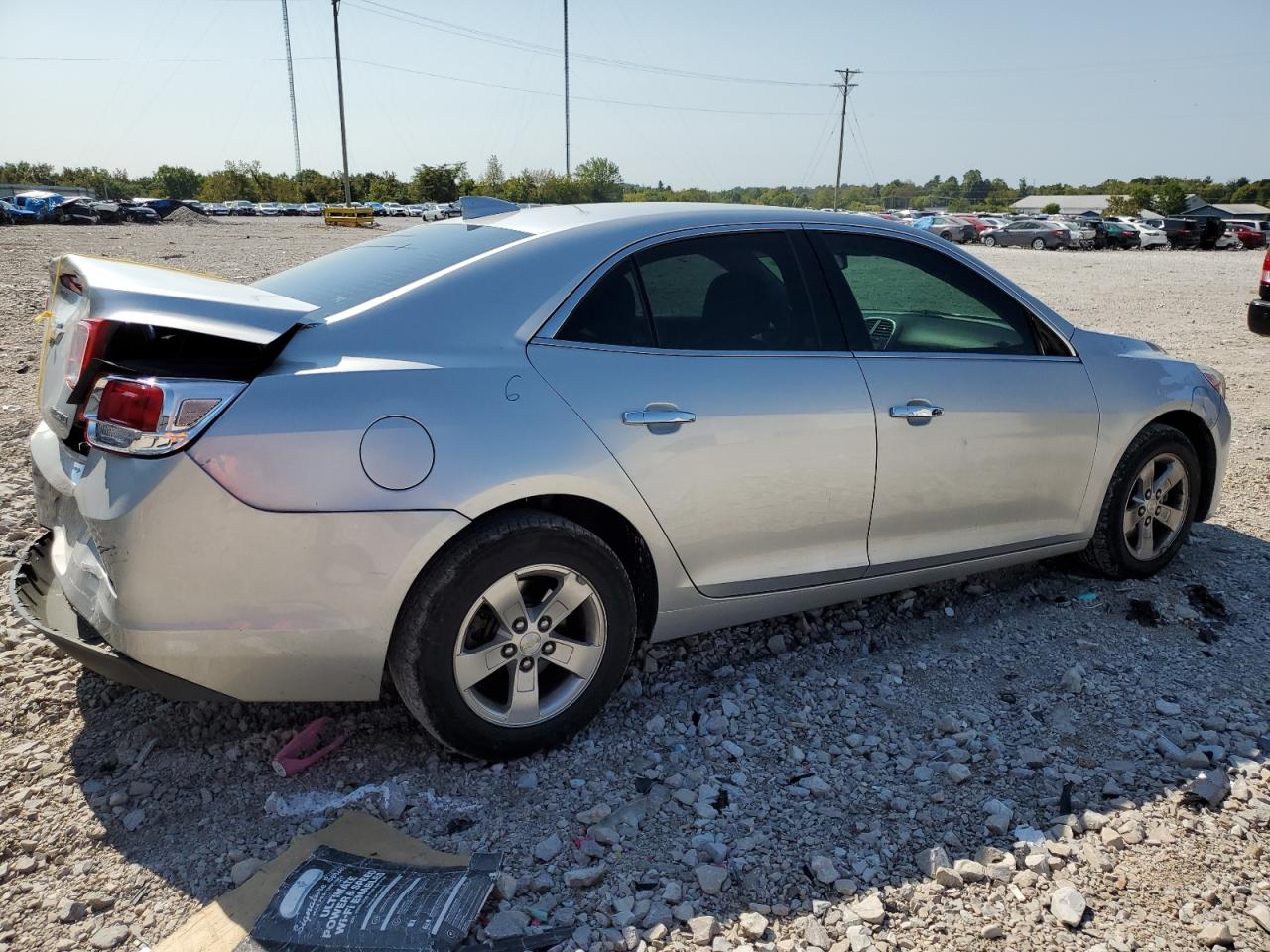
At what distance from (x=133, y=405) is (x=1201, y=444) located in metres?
4.49

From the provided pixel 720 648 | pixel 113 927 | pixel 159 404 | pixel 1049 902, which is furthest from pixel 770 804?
pixel 159 404

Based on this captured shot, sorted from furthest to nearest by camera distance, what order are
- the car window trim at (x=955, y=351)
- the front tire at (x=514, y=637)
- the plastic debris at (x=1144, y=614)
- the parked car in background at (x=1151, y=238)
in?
the parked car in background at (x=1151, y=238) → the plastic debris at (x=1144, y=614) → the car window trim at (x=955, y=351) → the front tire at (x=514, y=637)

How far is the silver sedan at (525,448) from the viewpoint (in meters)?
2.61

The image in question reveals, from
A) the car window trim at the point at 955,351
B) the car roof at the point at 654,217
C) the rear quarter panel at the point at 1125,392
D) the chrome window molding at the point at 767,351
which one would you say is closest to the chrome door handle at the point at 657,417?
the chrome window molding at the point at 767,351

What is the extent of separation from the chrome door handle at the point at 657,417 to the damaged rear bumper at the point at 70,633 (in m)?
1.40

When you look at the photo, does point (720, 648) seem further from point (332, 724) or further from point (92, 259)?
point (92, 259)

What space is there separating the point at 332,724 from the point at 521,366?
1.39m

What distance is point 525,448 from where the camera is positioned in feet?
9.38

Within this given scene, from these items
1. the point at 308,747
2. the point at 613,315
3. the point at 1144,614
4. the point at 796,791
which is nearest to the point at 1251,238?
the point at 1144,614

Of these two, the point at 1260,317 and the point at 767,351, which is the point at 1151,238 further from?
the point at 767,351

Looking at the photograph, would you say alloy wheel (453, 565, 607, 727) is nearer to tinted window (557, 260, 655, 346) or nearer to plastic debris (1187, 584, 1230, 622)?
tinted window (557, 260, 655, 346)

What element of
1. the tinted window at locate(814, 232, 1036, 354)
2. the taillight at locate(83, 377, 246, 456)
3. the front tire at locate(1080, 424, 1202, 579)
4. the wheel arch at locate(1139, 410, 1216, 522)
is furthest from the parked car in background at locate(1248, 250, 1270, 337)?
the taillight at locate(83, 377, 246, 456)

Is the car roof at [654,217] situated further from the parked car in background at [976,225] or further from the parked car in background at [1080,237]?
the parked car in background at [976,225]

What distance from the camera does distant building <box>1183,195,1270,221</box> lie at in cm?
8289
